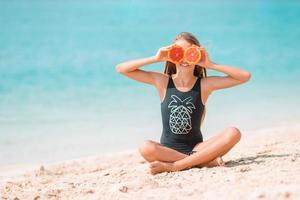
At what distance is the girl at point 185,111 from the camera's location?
4656mm

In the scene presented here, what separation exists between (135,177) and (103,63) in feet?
32.8

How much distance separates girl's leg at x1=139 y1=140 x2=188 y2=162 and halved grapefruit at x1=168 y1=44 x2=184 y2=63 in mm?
707

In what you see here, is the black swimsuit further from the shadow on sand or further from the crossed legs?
the shadow on sand

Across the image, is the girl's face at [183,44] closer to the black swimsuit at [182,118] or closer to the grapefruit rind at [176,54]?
the grapefruit rind at [176,54]

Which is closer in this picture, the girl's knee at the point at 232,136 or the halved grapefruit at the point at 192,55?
the girl's knee at the point at 232,136

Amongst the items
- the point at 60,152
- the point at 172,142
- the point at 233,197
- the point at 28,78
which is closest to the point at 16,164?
the point at 60,152

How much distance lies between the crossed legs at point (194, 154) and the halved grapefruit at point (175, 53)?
0.71m

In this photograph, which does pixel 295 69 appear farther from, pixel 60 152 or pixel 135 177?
pixel 135 177

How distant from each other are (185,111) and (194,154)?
378 mm

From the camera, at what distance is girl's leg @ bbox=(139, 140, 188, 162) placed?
4.66 meters

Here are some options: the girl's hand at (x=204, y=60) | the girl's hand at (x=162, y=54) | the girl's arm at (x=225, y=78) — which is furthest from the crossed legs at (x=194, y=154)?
the girl's hand at (x=162, y=54)

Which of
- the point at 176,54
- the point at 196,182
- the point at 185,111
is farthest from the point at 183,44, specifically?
the point at 196,182

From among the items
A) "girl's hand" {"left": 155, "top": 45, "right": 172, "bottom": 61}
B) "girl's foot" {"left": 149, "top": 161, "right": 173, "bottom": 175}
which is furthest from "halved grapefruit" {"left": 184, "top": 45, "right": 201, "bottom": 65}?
"girl's foot" {"left": 149, "top": 161, "right": 173, "bottom": 175}

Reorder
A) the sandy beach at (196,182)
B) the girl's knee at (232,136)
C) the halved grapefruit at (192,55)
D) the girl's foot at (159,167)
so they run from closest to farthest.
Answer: the sandy beach at (196,182), the girl's foot at (159,167), the girl's knee at (232,136), the halved grapefruit at (192,55)
